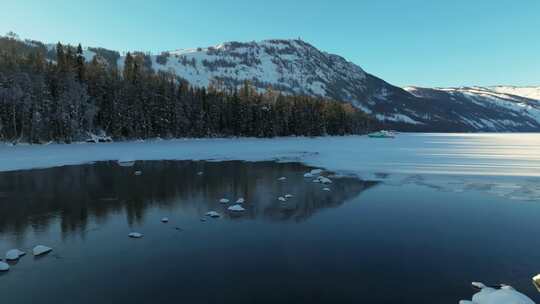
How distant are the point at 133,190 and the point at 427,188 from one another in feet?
70.1

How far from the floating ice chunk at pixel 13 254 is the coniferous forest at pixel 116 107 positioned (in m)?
66.2

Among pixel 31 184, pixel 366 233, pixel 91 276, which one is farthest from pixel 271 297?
pixel 31 184

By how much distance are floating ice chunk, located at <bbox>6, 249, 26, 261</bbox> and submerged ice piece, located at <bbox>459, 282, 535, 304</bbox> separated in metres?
13.8

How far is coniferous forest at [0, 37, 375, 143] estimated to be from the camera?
221ft

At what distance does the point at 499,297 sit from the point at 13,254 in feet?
48.4

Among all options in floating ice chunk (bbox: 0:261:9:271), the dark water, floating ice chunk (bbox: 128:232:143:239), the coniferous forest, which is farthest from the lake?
the coniferous forest

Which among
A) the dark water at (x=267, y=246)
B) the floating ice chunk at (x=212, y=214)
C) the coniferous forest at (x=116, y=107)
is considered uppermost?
the coniferous forest at (x=116, y=107)

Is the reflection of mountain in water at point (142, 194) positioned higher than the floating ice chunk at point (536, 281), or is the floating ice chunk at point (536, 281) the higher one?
the reflection of mountain in water at point (142, 194)

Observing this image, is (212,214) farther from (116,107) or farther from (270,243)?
(116,107)

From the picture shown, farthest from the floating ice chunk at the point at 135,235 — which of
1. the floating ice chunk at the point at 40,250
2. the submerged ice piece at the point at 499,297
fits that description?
the submerged ice piece at the point at 499,297

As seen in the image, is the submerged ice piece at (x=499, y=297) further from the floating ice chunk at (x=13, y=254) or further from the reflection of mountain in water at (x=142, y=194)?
the floating ice chunk at (x=13, y=254)

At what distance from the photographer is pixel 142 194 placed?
74.6ft

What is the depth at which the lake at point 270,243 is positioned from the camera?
934 centimetres

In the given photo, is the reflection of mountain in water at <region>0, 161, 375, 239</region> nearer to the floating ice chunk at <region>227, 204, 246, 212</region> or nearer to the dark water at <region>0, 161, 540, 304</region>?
the dark water at <region>0, 161, 540, 304</region>
